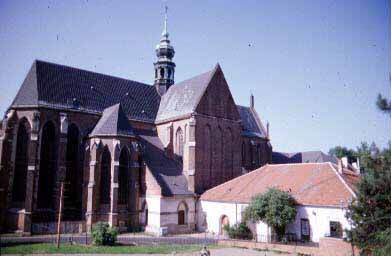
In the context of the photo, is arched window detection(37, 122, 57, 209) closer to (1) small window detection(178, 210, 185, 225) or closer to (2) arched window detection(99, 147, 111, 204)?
(2) arched window detection(99, 147, 111, 204)

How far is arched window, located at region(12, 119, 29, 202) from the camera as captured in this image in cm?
3556

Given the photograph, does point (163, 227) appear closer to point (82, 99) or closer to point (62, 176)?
point (62, 176)

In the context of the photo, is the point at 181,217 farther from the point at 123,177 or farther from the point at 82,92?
the point at 82,92

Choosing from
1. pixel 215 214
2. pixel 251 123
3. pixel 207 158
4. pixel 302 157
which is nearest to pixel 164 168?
pixel 207 158

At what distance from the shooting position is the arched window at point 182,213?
39438 millimetres

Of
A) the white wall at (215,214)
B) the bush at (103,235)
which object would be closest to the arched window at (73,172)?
the bush at (103,235)

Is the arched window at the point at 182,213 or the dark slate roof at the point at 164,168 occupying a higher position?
the dark slate roof at the point at 164,168

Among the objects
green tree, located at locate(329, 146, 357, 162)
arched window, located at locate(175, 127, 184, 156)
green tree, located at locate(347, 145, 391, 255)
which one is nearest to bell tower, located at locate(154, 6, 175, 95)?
arched window, located at locate(175, 127, 184, 156)

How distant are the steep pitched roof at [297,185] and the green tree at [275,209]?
1.44m

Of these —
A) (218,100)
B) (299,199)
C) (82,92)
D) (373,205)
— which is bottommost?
(373,205)

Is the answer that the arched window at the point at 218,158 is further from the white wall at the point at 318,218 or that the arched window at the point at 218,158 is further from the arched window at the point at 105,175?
the white wall at the point at 318,218

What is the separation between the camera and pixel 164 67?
53281 mm

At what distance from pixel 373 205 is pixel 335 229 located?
1077 cm

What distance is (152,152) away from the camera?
43.0m
